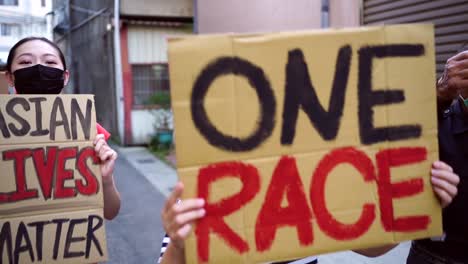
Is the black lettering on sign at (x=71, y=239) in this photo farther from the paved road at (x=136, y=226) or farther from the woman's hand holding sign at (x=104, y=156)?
the paved road at (x=136, y=226)

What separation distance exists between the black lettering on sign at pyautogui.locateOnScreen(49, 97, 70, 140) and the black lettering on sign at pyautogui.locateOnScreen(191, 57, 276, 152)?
90 centimetres

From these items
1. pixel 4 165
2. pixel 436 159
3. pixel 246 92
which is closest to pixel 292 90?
pixel 246 92

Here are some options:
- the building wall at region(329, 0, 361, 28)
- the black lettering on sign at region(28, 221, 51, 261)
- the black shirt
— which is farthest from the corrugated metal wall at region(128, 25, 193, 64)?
the black shirt

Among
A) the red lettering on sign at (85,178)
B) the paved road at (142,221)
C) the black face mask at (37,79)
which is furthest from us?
the paved road at (142,221)

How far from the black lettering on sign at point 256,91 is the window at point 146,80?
36.6 feet

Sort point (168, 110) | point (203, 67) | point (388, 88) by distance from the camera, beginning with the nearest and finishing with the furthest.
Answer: point (203, 67), point (388, 88), point (168, 110)

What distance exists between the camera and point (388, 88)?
4.57 feet

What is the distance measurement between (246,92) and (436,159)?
0.62 m

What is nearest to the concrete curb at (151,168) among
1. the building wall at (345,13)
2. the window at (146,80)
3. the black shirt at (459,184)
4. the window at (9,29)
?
the window at (146,80)

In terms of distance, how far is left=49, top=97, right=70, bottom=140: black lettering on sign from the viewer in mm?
1940

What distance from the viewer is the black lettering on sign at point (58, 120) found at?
6.37 ft

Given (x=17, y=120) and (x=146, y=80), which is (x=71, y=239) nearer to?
(x=17, y=120)

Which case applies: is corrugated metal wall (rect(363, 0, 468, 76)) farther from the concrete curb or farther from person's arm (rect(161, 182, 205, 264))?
person's arm (rect(161, 182, 205, 264))

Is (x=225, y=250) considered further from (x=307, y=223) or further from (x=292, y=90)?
(x=292, y=90)
